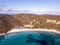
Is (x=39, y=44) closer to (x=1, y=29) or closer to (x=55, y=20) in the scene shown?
(x=1, y=29)

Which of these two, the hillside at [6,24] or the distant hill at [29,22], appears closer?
the hillside at [6,24]

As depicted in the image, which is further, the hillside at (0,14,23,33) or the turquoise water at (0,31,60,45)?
the hillside at (0,14,23,33)

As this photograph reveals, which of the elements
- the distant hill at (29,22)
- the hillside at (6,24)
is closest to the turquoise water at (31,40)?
the hillside at (6,24)

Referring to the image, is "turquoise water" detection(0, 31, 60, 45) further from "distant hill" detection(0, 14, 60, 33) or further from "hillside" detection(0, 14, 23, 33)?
"distant hill" detection(0, 14, 60, 33)

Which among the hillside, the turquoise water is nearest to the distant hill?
the hillside

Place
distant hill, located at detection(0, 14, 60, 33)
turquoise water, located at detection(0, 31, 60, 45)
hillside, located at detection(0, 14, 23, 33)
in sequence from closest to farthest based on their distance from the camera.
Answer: turquoise water, located at detection(0, 31, 60, 45)
hillside, located at detection(0, 14, 23, 33)
distant hill, located at detection(0, 14, 60, 33)

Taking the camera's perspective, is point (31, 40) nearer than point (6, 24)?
Yes

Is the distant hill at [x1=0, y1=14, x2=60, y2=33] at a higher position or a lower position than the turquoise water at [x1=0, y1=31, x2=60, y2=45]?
higher

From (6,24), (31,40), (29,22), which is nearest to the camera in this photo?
(31,40)

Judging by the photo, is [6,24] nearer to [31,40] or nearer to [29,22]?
[29,22]

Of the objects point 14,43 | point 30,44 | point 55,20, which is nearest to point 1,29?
point 14,43

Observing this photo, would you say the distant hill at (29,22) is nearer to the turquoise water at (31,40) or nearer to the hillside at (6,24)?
the hillside at (6,24)

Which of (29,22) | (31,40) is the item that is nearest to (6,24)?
(29,22)
